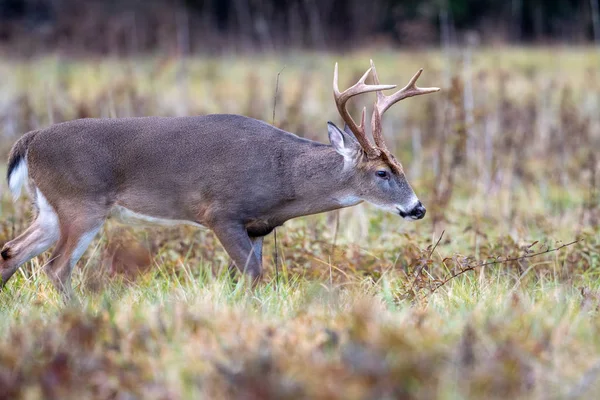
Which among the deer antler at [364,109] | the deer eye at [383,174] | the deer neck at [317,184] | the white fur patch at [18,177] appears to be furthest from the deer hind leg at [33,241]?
the deer eye at [383,174]

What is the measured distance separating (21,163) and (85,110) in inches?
189

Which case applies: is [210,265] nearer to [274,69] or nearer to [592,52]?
[274,69]

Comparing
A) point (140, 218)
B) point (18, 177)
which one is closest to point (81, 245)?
point (140, 218)

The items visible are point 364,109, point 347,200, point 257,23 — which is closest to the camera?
point 364,109

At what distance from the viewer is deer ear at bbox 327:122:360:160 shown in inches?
227

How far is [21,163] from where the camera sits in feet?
19.2

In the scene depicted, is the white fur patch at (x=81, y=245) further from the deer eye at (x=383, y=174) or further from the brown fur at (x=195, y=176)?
the deer eye at (x=383, y=174)

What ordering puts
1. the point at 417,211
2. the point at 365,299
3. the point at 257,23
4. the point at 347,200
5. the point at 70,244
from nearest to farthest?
the point at 365,299, the point at 70,244, the point at 417,211, the point at 347,200, the point at 257,23

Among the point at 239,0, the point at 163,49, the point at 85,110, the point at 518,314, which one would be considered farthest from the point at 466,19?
the point at 518,314

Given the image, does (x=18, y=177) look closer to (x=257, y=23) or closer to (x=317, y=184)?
(x=317, y=184)

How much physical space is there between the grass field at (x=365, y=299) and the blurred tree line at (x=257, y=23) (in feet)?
24.2

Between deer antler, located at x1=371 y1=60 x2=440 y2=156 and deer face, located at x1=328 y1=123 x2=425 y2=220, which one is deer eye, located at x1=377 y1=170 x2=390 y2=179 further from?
deer antler, located at x1=371 y1=60 x2=440 y2=156

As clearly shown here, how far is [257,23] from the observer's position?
1711 cm

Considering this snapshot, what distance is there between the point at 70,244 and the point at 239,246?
0.93 meters
